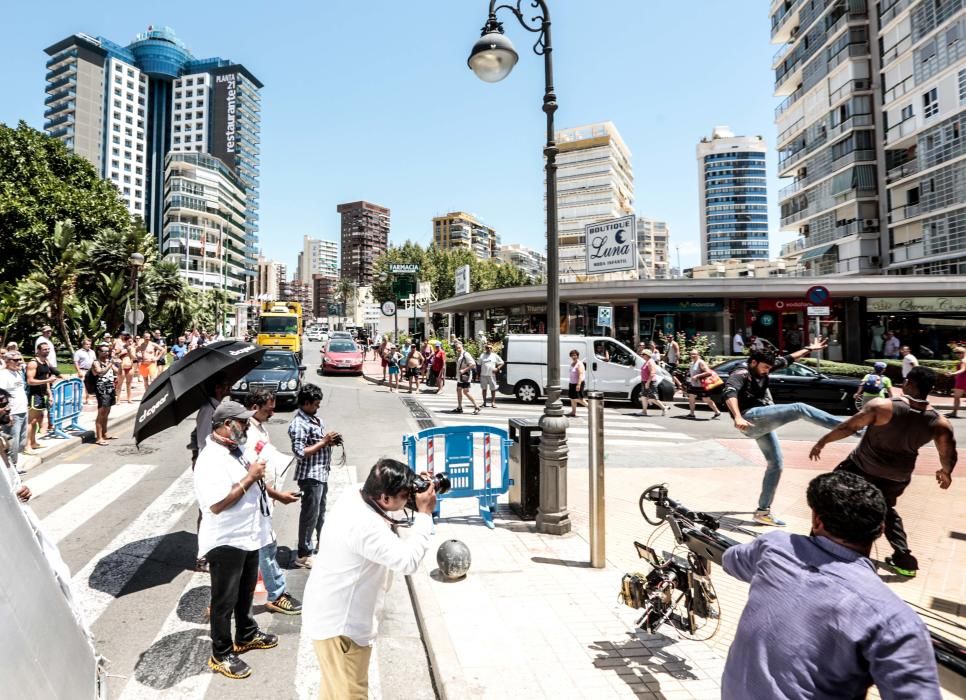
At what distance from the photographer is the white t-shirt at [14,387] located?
7617 millimetres

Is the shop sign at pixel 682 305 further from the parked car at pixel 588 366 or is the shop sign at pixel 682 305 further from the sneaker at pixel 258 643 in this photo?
the sneaker at pixel 258 643

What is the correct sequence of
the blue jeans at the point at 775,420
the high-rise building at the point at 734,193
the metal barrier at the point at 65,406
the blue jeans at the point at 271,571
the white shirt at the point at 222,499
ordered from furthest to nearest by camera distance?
1. the high-rise building at the point at 734,193
2. the metal barrier at the point at 65,406
3. the blue jeans at the point at 775,420
4. the blue jeans at the point at 271,571
5. the white shirt at the point at 222,499

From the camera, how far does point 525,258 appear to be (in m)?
161

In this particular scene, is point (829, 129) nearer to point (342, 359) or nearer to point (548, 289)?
point (342, 359)

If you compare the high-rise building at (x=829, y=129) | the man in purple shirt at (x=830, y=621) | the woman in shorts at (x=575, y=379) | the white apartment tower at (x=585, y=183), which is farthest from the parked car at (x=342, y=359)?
the white apartment tower at (x=585, y=183)

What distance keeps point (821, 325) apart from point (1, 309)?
37.7 meters

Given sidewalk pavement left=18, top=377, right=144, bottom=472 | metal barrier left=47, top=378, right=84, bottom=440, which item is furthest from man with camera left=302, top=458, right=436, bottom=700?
metal barrier left=47, top=378, right=84, bottom=440

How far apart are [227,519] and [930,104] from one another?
46.0 meters

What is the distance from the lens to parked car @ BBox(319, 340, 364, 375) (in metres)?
25.7

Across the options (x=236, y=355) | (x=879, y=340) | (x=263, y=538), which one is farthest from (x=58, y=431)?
(x=879, y=340)

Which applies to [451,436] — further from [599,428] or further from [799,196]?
[799,196]

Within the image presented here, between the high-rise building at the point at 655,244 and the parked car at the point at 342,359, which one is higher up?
the high-rise building at the point at 655,244

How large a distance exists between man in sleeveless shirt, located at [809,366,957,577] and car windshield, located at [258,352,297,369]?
13.5 metres

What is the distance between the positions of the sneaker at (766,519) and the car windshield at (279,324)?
2531 cm
